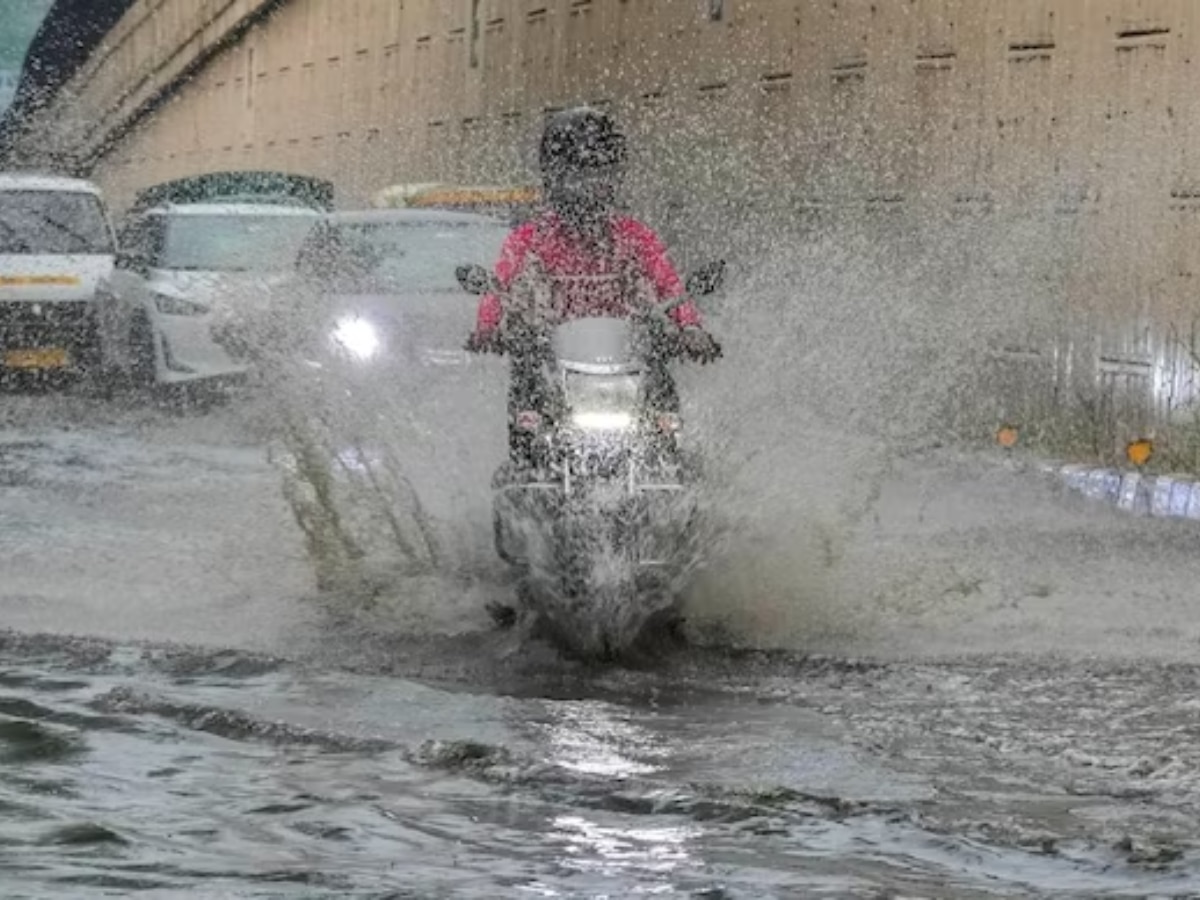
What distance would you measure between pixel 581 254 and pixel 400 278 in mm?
9738

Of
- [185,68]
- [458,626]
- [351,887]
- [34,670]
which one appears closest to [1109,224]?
[458,626]

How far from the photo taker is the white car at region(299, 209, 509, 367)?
19.4 m

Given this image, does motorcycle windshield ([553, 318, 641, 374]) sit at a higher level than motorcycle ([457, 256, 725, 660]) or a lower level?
higher

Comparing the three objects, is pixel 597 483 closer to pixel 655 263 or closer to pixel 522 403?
pixel 522 403

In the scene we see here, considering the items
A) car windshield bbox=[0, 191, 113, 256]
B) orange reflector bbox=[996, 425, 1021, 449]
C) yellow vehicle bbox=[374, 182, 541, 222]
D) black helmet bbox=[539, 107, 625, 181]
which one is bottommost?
orange reflector bbox=[996, 425, 1021, 449]

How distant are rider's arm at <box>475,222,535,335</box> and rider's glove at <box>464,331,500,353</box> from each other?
5cm

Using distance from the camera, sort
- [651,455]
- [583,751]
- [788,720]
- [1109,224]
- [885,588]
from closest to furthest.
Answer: [583,751]
[788,720]
[651,455]
[885,588]
[1109,224]

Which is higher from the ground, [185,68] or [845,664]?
[185,68]

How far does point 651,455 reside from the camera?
10234mm

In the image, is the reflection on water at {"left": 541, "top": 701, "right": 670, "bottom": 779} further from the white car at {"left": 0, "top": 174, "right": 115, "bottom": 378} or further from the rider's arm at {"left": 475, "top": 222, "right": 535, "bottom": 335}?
the white car at {"left": 0, "top": 174, "right": 115, "bottom": 378}

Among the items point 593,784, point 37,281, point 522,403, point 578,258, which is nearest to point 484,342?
point 522,403

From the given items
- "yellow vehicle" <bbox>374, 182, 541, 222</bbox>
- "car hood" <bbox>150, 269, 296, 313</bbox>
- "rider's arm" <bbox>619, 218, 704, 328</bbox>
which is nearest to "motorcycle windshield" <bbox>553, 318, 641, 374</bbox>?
"rider's arm" <bbox>619, 218, 704, 328</bbox>

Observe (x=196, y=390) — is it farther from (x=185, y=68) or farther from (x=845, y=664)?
(x=185, y=68)

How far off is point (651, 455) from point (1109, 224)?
9.20 meters
